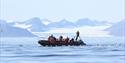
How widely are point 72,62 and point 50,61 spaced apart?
8.08 ft

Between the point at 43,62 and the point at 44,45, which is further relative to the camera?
the point at 44,45

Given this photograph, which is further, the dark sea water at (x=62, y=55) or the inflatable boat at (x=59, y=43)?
the inflatable boat at (x=59, y=43)

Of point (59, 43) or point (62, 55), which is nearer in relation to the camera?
point (62, 55)

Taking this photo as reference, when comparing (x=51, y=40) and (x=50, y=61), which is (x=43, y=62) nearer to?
(x=50, y=61)

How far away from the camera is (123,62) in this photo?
51812 mm

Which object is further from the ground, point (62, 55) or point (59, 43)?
point (59, 43)

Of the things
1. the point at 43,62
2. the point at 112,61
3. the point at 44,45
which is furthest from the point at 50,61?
the point at 44,45

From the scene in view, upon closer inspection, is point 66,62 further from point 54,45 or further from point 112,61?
point 54,45

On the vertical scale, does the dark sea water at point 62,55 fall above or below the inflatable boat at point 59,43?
below

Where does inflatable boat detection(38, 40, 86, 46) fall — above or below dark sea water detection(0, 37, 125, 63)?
above

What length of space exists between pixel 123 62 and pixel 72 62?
15.9ft

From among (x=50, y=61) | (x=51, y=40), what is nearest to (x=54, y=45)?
(x=51, y=40)

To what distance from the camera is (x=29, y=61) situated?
176 ft

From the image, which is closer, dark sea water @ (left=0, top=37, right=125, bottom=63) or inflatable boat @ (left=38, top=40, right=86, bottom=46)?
dark sea water @ (left=0, top=37, right=125, bottom=63)
